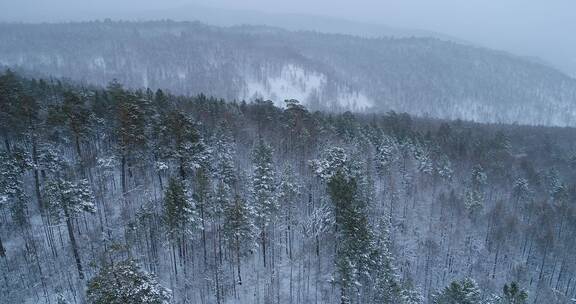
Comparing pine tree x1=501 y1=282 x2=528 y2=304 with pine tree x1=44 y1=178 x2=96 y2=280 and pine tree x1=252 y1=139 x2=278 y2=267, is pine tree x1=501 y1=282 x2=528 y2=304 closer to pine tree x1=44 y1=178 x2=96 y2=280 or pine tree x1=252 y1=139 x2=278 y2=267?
pine tree x1=252 y1=139 x2=278 y2=267

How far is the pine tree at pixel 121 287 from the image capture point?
21281mm

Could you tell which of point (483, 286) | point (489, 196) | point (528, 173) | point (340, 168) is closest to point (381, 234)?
point (340, 168)

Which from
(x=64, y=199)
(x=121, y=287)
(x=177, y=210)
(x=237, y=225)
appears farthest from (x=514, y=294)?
(x=64, y=199)

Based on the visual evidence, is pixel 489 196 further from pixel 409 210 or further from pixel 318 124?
pixel 318 124

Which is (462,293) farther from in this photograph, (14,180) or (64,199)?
(14,180)

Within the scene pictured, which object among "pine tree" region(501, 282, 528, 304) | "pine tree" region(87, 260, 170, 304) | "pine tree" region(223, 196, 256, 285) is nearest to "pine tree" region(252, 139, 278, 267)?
"pine tree" region(223, 196, 256, 285)

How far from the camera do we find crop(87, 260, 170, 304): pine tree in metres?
21.3

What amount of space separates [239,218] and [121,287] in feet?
49.3

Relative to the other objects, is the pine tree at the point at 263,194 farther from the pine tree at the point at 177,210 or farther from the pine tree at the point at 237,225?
the pine tree at the point at 177,210

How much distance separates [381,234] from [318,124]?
28.6 meters

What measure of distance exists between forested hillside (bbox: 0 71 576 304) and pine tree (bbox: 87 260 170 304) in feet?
0.28

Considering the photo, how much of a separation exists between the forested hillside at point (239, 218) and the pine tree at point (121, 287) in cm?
8

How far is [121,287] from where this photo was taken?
21547mm

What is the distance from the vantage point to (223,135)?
53.3 m
